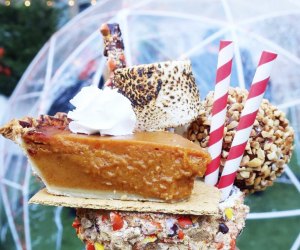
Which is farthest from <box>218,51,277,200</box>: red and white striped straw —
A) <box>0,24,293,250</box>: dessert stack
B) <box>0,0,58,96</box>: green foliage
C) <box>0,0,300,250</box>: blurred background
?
<box>0,0,58,96</box>: green foliage


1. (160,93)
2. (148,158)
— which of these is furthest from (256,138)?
(148,158)

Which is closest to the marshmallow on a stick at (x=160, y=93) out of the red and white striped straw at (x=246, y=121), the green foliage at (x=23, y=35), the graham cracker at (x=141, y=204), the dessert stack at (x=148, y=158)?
the dessert stack at (x=148, y=158)

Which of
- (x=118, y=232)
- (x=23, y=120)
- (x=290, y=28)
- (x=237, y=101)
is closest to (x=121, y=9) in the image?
(x=290, y=28)

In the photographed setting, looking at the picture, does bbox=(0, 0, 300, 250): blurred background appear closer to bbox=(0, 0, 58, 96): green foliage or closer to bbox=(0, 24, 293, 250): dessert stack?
bbox=(0, 24, 293, 250): dessert stack

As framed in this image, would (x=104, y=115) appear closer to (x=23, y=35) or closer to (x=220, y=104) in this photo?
(x=220, y=104)

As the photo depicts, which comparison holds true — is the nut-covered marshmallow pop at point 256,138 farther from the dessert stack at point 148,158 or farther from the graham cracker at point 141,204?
the graham cracker at point 141,204
